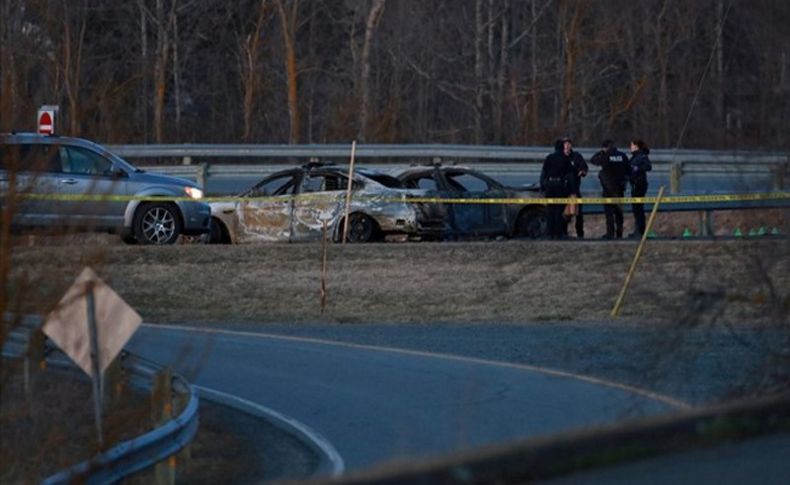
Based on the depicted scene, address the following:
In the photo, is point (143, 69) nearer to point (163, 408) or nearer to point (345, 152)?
point (345, 152)

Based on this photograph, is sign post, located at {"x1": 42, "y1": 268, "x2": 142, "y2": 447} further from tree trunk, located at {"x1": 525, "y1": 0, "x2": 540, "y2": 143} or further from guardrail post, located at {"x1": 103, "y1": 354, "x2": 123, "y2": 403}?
tree trunk, located at {"x1": 525, "y1": 0, "x2": 540, "y2": 143}

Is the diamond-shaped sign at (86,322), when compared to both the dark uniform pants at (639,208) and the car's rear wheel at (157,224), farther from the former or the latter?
the dark uniform pants at (639,208)

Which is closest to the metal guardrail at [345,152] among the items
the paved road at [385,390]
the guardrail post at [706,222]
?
the guardrail post at [706,222]

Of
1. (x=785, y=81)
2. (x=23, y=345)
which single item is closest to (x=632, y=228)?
(x=785, y=81)

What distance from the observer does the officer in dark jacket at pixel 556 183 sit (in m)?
25.2

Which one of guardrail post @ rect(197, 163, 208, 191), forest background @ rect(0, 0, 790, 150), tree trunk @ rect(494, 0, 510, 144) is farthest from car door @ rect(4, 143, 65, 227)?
tree trunk @ rect(494, 0, 510, 144)

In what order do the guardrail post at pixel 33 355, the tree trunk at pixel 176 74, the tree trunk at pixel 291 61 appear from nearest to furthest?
the guardrail post at pixel 33 355 < the tree trunk at pixel 291 61 < the tree trunk at pixel 176 74

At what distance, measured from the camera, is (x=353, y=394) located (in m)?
14.6

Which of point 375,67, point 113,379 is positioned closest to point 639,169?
point 113,379

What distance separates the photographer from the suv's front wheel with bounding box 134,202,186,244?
79.7 ft

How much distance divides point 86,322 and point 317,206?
15.5 metres

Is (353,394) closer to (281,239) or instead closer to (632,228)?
(281,239)

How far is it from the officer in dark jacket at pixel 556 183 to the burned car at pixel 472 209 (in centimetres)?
40

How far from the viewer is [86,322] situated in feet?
32.4
